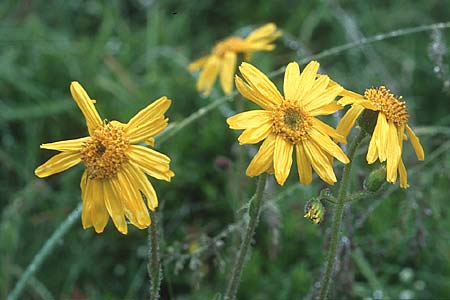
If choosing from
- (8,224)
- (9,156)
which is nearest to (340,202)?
(8,224)

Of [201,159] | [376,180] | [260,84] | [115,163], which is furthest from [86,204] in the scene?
[201,159]

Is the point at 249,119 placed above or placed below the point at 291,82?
below

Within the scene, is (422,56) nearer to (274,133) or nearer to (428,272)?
(428,272)

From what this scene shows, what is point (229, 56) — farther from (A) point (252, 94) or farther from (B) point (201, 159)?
(A) point (252, 94)

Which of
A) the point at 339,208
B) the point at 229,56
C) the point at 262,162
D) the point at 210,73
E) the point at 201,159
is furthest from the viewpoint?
the point at 201,159

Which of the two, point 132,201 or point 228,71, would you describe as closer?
point 132,201

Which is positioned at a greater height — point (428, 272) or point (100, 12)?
point (100, 12)

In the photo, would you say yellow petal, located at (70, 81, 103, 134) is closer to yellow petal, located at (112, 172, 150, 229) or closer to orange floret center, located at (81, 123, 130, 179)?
orange floret center, located at (81, 123, 130, 179)
